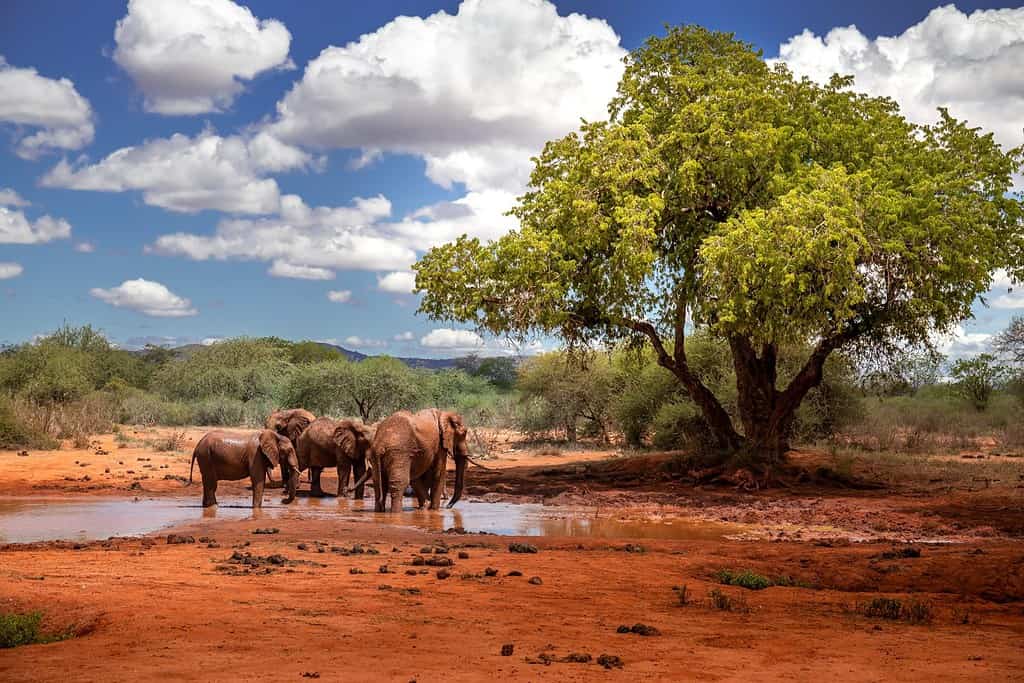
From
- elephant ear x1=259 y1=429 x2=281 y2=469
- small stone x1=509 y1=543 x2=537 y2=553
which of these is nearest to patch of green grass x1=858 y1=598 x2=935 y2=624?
small stone x1=509 y1=543 x2=537 y2=553

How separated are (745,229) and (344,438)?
8207 millimetres

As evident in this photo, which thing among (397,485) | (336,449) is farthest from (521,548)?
(336,449)

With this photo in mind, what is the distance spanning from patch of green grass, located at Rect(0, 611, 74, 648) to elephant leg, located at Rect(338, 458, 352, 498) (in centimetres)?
1136

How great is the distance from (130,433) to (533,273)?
58.8ft

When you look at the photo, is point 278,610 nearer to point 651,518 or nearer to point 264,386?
point 651,518

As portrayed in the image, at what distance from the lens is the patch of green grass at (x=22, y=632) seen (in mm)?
6984

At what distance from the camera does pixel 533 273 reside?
2030 centimetres

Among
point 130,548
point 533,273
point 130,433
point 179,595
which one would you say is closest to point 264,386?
point 130,433

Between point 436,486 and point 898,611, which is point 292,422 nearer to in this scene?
point 436,486

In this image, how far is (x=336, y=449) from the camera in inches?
736

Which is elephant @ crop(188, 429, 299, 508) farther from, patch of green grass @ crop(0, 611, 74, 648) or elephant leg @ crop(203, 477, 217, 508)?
patch of green grass @ crop(0, 611, 74, 648)

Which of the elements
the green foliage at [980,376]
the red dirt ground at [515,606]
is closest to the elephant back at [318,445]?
the red dirt ground at [515,606]

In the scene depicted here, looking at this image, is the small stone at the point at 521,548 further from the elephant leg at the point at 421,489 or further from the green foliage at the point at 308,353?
the green foliage at the point at 308,353

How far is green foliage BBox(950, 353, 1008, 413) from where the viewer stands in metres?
39.7
